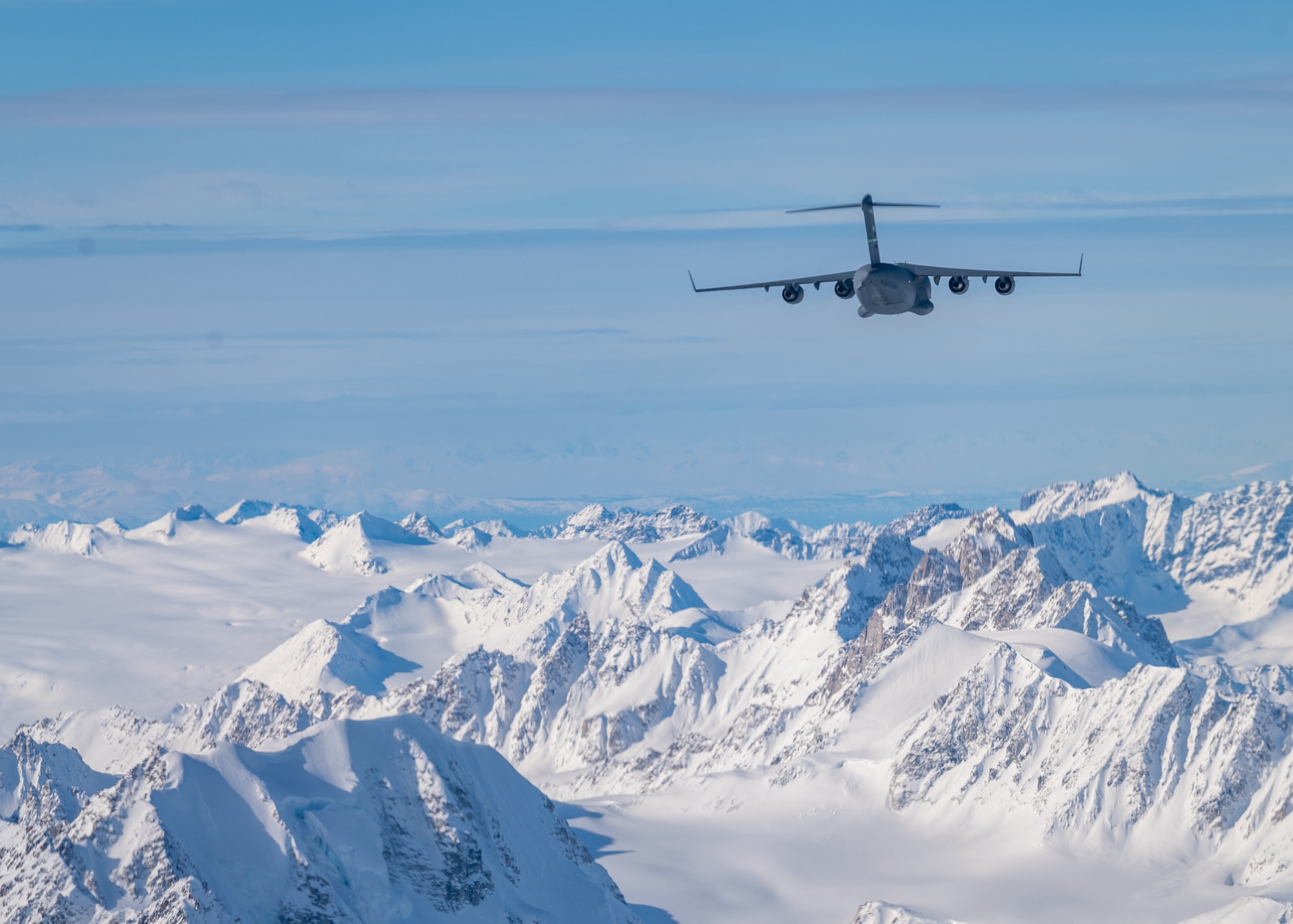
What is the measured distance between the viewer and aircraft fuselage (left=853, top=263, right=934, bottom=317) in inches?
4604

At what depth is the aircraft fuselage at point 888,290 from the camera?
4604 inches

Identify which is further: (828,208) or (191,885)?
(191,885)

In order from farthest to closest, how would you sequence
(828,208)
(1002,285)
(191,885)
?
(191,885) → (1002,285) → (828,208)

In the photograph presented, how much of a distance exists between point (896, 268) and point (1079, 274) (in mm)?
12083

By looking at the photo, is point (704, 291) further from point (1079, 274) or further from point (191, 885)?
point (191, 885)

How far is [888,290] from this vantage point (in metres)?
117

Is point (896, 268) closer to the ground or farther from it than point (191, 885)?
farther from it

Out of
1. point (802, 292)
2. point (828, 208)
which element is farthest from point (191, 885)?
point (828, 208)

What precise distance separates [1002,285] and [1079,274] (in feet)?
30.4

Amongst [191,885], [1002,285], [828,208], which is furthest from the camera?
[191,885]

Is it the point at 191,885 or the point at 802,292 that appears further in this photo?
the point at 191,885

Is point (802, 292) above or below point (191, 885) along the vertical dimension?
above

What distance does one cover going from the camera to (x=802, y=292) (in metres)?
130

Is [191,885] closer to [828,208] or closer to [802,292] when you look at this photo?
[802,292]
